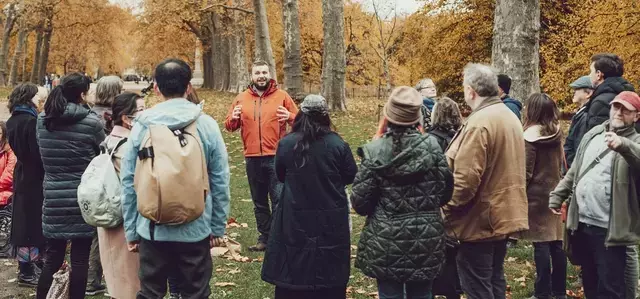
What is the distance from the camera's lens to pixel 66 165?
17.8 ft

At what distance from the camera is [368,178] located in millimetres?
4301

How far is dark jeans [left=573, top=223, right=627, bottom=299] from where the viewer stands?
477 cm

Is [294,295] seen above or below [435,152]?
below

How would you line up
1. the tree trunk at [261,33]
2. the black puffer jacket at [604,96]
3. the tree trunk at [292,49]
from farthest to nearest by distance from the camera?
1. the tree trunk at [261,33]
2. the tree trunk at [292,49]
3. the black puffer jacket at [604,96]

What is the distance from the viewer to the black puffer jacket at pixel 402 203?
168 inches

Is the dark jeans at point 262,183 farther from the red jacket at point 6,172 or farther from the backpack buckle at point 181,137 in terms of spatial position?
the backpack buckle at point 181,137

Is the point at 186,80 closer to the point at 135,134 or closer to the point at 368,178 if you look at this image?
the point at 135,134

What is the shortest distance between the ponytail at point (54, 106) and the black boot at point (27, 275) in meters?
2.18

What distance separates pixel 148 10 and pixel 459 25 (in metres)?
18.3

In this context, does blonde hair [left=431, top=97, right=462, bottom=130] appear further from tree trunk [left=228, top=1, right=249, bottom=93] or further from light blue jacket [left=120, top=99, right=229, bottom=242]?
tree trunk [left=228, top=1, right=249, bottom=93]

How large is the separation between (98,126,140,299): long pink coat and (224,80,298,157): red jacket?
8.82 ft

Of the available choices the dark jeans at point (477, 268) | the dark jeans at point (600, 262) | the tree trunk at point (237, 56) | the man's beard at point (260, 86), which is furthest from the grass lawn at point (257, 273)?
the tree trunk at point (237, 56)

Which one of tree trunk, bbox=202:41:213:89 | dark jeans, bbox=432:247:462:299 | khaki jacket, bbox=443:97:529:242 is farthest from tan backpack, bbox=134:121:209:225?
tree trunk, bbox=202:41:213:89

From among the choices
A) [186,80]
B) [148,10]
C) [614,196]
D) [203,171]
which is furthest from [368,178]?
[148,10]
